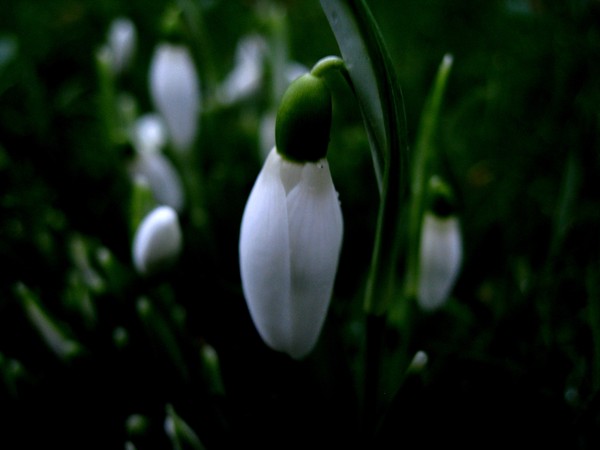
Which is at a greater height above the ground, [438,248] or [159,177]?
[159,177]

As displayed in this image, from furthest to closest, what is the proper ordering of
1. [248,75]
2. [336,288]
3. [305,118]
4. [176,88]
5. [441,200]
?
[248,75], [336,288], [176,88], [441,200], [305,118]

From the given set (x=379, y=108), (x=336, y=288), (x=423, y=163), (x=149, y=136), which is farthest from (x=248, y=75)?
(x=379, y=108)

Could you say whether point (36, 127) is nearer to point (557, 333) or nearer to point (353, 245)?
point (353, 245)

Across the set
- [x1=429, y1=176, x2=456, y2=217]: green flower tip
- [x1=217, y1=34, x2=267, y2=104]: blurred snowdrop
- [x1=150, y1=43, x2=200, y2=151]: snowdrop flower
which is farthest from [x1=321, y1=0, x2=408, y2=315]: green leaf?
[x1=217, y1=34, x2=267, y2=104]: blurred snowdrop

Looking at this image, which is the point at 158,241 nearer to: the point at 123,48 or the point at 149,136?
the point at 149,136

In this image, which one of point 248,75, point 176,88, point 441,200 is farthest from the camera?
point 248,75

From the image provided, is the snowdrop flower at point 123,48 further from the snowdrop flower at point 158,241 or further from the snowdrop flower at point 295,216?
the snowdrop flower at point 295,216
